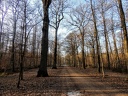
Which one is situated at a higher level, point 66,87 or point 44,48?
point 44,48

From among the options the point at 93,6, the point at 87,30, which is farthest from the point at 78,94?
the point at 87,30

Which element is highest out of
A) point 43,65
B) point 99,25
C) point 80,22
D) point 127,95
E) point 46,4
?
point 80,22

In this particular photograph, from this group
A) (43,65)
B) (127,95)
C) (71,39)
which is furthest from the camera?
(71,39)

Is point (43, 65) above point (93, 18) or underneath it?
underneath

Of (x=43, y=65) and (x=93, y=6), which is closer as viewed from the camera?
(x=43, y=65)

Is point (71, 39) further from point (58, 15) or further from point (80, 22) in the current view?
point (58, 15)

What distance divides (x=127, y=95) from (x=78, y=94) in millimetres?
2339

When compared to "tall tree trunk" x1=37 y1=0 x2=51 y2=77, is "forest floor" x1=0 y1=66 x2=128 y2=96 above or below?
below

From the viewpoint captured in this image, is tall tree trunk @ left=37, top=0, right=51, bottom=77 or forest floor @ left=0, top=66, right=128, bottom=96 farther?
tall tree trunk @ left=37, top=0, right=51, bottom=77

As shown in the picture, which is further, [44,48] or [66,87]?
[44,48]

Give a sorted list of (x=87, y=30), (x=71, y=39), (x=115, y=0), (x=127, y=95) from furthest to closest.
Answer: (x=71, y=39) → (x=87, y=30) → (x=115, y=0) → (x=127, y=95)

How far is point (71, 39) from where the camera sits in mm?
49688

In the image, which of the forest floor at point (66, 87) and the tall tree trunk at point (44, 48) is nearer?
the forest floor at point (66, 87)

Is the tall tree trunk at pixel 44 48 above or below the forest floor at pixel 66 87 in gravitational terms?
above
